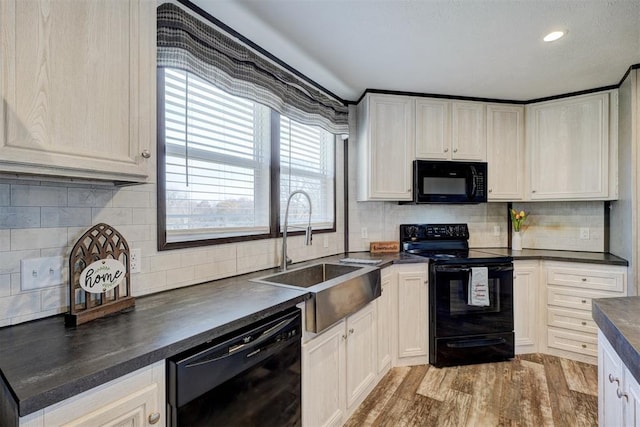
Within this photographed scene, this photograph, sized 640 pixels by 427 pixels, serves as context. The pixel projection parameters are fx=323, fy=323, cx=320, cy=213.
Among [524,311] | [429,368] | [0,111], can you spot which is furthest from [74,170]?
[524,311]

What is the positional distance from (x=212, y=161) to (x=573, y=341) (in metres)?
3.26

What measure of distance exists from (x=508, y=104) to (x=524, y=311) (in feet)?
6.40

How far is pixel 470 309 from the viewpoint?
8.80 ft

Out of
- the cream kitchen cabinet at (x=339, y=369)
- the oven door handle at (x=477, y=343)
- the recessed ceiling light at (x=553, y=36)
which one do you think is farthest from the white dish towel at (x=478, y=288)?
the recessed ceiling light at (x=553, y=36)

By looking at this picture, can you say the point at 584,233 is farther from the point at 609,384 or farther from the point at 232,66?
the point at 232,66

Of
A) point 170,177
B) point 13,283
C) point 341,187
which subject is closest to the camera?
point 13,283

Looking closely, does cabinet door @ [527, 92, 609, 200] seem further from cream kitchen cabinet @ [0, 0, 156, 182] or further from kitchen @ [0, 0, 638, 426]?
cream kitchen cabinet @ [0, 0, 156, 182]

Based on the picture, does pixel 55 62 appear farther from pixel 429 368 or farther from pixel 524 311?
pixel 524 311

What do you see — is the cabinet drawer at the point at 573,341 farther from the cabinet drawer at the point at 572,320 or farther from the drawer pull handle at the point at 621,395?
the drawer pull handle at the point at 621,395

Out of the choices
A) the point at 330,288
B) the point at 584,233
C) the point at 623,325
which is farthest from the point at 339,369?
the point at 584,233

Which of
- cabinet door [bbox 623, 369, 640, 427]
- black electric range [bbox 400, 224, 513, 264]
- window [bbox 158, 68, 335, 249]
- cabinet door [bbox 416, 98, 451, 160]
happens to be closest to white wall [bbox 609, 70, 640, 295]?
black electric range [bbox 400, 224, 513, 264]

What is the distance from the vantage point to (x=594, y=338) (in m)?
2.68

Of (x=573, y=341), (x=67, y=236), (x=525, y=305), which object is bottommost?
(x=573, y=341)

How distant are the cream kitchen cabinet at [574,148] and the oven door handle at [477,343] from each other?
1404mm
